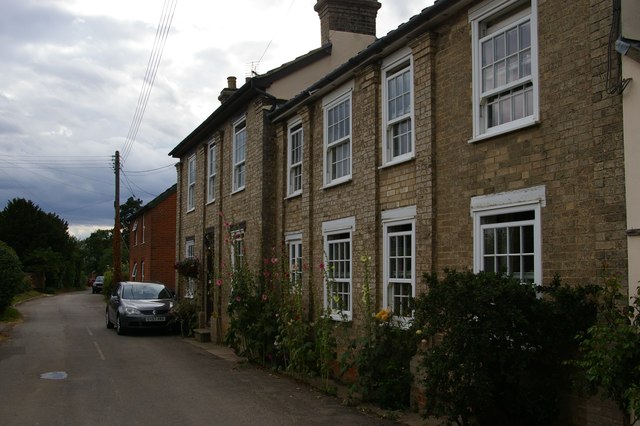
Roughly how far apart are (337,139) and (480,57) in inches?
181

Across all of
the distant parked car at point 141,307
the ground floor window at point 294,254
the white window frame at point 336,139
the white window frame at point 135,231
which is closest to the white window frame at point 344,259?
the white window frame at point 336,139

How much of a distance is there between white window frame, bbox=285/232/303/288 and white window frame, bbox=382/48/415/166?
162 inches

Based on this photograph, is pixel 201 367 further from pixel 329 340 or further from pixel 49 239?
pixel 49 239

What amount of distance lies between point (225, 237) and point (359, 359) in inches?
391

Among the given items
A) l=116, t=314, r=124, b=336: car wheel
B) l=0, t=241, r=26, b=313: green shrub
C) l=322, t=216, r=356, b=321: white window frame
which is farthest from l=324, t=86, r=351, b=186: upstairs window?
l=0, t=241, r=26, b=313: green shrub

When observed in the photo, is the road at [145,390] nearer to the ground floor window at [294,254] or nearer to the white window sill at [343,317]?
the white window sill at [343,317]

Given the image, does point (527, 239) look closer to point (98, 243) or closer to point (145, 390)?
point (145, 390)

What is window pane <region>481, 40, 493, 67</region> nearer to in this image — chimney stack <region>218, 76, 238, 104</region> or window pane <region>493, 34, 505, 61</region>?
window pane <region>493, 34, 505, 61</region>

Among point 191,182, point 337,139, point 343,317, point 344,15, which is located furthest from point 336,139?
point 191,182

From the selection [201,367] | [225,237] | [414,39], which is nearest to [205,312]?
[225,237]

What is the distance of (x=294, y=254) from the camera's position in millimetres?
14820

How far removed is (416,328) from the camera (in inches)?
289

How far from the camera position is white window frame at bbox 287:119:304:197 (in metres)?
14.8

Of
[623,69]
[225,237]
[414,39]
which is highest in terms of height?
[414,39]
